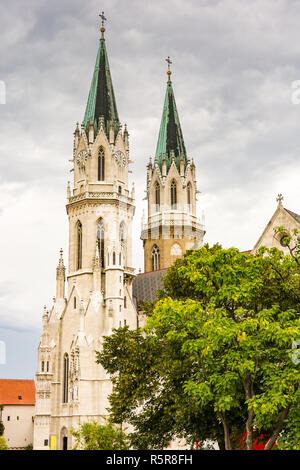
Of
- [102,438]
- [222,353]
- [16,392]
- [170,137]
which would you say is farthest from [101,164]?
[222,353]

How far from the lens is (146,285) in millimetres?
63656

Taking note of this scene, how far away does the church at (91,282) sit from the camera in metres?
52.2

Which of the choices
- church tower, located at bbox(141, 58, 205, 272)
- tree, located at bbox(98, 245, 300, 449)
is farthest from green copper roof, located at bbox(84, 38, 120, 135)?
tree, located at bbox(98, 245, 300, 449)

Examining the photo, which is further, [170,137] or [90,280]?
[170,137]

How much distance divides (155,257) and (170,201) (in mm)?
8022

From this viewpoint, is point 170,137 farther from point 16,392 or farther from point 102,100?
point 16,392

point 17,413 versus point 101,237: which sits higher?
point 101,237

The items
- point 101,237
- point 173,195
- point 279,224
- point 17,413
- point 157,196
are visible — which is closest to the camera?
point 279,224

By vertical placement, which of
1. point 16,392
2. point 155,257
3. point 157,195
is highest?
point 157,195

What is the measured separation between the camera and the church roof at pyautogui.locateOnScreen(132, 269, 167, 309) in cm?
6203

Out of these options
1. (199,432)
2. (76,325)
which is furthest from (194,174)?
(199,432)

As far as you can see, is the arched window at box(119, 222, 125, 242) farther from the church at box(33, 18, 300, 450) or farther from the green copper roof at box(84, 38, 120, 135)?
the green copper roof at box(84, 38, 120, 135)

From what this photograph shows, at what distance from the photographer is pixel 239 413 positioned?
21.3 metres

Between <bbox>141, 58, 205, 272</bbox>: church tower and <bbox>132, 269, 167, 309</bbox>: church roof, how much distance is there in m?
9.54
